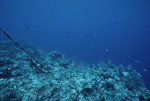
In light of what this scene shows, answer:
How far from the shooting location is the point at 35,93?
4.03 meters

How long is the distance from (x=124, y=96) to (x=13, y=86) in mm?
6743

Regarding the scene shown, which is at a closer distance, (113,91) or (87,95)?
(87,95)

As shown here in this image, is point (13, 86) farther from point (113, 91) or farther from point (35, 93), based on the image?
point (113, 91)

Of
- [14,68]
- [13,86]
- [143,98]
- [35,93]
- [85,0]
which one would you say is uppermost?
[85,0]

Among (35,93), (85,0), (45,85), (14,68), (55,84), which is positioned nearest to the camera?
(35,93)

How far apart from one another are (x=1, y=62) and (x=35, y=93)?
4186 millimetres

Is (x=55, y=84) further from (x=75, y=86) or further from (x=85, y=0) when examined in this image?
(x=85, y=0)

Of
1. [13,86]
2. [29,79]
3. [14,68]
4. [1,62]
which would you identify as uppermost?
[1,62]

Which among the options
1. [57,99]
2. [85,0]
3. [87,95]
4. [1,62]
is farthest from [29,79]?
[85,0]

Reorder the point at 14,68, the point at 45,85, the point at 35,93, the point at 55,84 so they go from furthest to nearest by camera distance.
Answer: the point at 14,68 < the point at 55,84 < the point at 45,85 < the point at 35,93

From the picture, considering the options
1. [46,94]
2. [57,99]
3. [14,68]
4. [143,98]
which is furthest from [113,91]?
[14,68]

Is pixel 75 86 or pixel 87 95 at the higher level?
pixel 75 86

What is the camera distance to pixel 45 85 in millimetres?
4621

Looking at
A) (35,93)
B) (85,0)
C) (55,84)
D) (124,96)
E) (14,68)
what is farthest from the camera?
(85,0)
